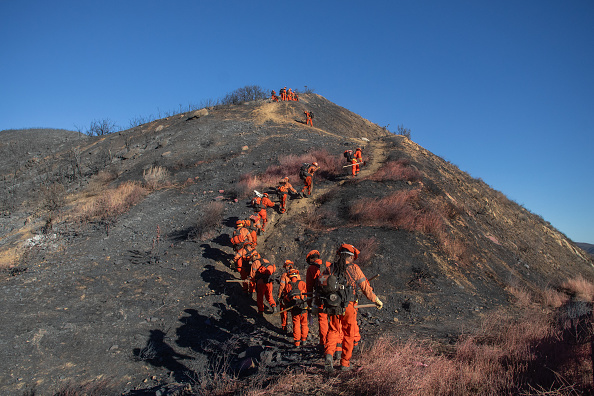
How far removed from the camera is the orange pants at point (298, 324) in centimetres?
677

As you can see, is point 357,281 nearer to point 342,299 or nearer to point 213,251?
point 342,299

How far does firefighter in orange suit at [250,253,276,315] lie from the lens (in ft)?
26.7

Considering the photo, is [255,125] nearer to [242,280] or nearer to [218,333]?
[242,280]

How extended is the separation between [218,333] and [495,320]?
217 inches

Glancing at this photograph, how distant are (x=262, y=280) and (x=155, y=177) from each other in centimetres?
1164

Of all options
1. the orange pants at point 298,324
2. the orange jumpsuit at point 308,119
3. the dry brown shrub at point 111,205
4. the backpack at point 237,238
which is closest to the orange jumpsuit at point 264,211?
the backpack at point 237,238

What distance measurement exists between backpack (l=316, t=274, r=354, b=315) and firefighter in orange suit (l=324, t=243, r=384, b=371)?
0.19 feet

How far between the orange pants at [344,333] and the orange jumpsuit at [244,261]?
4176 millimetres

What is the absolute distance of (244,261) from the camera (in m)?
9.19

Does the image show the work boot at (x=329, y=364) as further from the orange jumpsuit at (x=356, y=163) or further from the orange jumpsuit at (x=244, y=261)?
the orange jumpsuit at (x=356, y=163)

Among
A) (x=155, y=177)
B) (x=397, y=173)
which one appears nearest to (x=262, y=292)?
(x=397, y=173)

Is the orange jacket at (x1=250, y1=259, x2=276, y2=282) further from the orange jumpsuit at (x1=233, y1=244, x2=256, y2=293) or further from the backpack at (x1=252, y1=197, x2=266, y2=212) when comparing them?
the backpack at (x1=252, y1=197, x2=266, y2=212)

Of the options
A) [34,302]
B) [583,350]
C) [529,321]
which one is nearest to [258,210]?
[34,302]

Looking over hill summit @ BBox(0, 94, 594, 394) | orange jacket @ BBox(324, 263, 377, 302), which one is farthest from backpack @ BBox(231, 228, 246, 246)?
orange jacket @ BBox(324, 263, 377, 302)
